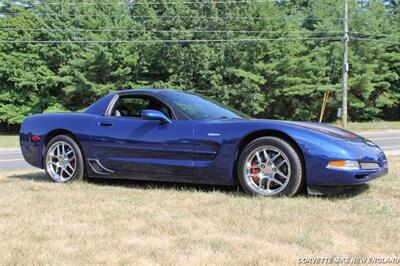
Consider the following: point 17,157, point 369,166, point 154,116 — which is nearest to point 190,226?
point 154,116

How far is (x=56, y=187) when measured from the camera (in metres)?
6.11

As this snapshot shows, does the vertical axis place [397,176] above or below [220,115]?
below

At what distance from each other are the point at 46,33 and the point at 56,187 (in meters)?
34.3

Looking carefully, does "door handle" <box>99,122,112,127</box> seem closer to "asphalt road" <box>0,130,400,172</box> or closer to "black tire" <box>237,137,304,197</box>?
"black tire" <box>237,137,304,197</box>

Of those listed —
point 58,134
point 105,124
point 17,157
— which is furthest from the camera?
point 17,157

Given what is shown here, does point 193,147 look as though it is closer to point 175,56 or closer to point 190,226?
point 190,226

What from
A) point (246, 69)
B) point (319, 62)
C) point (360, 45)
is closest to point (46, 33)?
point (246, 69)

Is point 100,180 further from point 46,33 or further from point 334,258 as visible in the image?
point 46,33

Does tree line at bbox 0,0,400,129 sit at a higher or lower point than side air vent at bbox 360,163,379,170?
higher

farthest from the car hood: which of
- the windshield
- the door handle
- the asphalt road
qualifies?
the asphalt road

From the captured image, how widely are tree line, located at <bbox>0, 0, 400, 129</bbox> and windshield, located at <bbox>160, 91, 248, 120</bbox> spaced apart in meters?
29.4

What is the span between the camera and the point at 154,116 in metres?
5.76

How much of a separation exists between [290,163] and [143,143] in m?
1.76

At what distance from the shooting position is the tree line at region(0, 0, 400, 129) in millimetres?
36469
